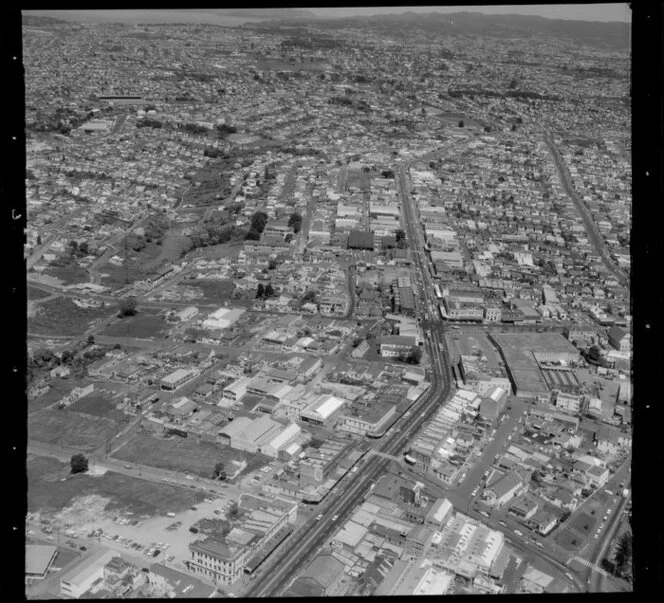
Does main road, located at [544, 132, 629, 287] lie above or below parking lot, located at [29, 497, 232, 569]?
above

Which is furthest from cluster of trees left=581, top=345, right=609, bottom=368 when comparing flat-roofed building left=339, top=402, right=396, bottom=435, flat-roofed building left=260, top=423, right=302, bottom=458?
flat-roofed building left=260, top=423, right=302, bottom=458

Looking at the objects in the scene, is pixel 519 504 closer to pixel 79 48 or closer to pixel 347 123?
pixel 347 123

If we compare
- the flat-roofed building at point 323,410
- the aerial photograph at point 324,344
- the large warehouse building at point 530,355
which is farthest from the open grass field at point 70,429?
the large warehouse building at point 530,355

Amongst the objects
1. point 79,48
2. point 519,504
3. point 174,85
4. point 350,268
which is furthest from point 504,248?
point 79,48

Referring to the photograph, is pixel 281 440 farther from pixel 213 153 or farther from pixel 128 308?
pixel 213 153

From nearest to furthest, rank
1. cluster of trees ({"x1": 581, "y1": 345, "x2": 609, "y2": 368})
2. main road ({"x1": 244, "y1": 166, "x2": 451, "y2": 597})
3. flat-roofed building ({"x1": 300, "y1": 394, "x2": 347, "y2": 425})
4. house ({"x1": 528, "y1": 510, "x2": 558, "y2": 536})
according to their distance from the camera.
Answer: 1. main road ({"x1": 244, "y1": 166, "x2": 451, "y2": 597})
2. house ({"x1": 528, "y1": 510, "x2": 558, "y2": 536})
3. flat-roofed building ({"x1": 300, "y1": 394, "x2": 347, "y2": 425})
4. cluster of trees ({"x1": 581, "y1": 345, "x2": 609, "y2": 368})

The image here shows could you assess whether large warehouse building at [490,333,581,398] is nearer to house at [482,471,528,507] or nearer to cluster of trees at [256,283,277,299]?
house at [482,471,528,507]

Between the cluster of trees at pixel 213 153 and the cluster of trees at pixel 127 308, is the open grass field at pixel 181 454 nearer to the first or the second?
the cluster of trees at pixel 127 308
